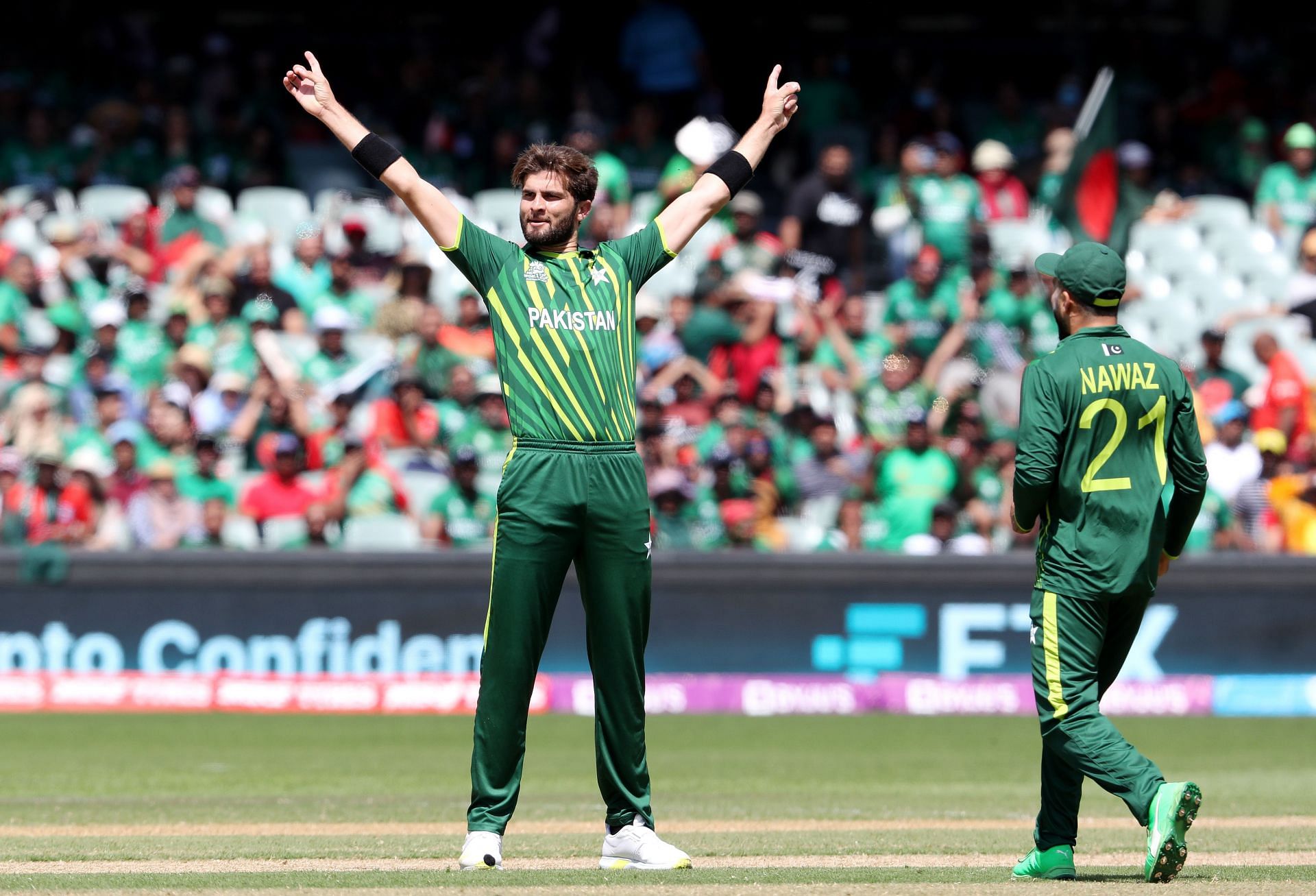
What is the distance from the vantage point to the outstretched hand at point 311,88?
6.21 m

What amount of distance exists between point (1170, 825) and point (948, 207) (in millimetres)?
12804

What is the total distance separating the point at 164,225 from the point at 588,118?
4.11m

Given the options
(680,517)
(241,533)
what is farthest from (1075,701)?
(241,533)

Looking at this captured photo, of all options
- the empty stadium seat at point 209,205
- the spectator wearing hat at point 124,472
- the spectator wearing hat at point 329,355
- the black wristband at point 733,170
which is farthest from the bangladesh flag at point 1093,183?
the black wristband at point 733,170

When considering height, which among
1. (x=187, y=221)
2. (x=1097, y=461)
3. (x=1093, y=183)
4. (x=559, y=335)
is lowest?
(x=1097, y=461)

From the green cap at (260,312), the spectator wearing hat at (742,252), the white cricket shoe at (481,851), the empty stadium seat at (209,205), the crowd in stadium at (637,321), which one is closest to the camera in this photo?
the white cricket shoe at (481,851)

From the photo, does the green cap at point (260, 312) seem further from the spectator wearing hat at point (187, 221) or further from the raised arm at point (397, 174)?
the raised arm at point (397, 174)

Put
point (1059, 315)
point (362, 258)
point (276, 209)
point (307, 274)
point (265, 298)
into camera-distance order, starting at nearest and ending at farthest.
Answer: point (1059, 315) → point (265, 298) → point (307, 274) → point (362, 258) → point (276, 209)

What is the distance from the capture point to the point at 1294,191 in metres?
19.6

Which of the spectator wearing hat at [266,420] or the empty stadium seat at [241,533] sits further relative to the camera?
the spectator wearing hat at [266,420]

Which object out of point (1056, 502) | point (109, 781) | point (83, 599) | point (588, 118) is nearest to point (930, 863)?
point (1056, 502)

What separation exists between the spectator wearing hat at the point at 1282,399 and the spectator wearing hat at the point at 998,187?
2.82 metres

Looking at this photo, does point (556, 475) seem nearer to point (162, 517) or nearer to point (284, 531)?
point (284, 531)

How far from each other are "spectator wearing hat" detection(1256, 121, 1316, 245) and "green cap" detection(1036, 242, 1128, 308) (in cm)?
1399
